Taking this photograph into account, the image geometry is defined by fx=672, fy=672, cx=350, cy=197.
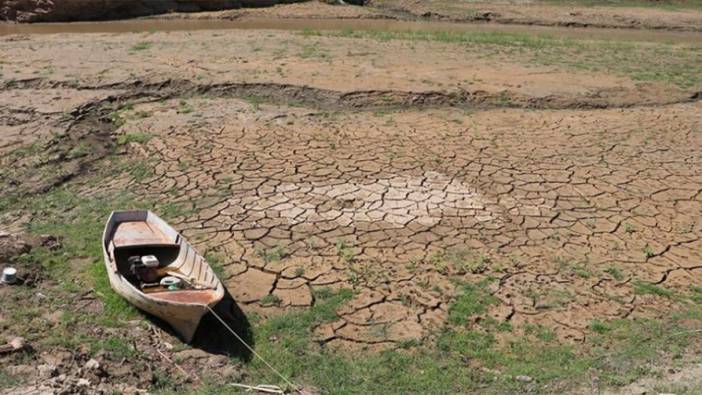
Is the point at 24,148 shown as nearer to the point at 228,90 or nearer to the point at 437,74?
the point at 228,90

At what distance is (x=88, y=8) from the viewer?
73.0ft

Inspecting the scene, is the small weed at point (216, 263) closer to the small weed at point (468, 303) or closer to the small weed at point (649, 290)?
the small weed at point (468, 303)

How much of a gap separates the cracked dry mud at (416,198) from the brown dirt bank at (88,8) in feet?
39.6

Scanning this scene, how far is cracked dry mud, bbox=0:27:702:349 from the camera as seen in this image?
18.4 feet

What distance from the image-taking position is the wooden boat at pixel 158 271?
15.8 ft

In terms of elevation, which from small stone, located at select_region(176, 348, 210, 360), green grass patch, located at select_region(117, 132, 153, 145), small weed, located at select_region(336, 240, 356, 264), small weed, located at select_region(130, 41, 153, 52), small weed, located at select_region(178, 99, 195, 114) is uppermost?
small weed, located at select_region(130, 41, 153, 52)

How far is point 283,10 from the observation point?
79.9ft

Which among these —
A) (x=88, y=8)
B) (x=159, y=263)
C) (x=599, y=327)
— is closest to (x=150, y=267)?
(x=159, y=263)

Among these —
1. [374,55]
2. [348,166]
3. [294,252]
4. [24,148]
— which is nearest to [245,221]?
[294,252]

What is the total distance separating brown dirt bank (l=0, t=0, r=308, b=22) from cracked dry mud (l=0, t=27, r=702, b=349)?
39.6 ft

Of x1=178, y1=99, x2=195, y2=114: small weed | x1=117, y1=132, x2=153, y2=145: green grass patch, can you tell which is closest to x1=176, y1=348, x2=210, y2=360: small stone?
x1=117, y1=132, x2=153, y2=145: green grass patch

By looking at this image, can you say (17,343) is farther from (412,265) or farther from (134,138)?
(134,138)

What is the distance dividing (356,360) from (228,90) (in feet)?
23.8

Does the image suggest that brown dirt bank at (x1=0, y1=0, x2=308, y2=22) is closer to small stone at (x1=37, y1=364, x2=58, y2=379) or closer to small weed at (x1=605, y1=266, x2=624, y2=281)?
small stone at (x1=37, y1=364, x2=58, y2=379)
